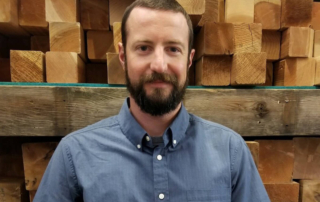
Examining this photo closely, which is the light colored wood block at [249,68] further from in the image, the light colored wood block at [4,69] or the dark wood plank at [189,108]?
the light colored wood block at [4,69]

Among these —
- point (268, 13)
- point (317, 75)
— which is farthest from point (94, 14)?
point (317, 75)

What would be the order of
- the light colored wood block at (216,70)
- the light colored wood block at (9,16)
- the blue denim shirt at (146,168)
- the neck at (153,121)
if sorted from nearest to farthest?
1. the blue denim shirt at (146,168)
2. the neck at (153,121)
3. the light colored wood block at (9,16)
4. the light colored wood block at (216,70)

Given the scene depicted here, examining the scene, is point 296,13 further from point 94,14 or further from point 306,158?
point 94,14

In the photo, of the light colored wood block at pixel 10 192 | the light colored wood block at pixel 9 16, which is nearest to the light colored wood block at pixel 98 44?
the light colored wood block at pixel 9 16

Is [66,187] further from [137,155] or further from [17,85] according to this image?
[17,85]

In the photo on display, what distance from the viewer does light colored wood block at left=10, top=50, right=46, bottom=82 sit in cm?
108

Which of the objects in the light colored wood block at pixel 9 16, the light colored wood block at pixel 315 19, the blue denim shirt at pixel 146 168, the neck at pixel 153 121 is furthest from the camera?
the light colored wood block at pixel 315 19

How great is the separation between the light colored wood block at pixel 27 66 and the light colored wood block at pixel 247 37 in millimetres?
1061

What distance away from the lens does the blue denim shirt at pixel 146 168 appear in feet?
2.84

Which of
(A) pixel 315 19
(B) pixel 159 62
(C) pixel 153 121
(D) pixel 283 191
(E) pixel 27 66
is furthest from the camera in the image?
(A) pixel 315 19

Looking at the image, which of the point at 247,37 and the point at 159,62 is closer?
the point at 159,62

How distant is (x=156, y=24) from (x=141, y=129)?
46cm

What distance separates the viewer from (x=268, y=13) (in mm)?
1285

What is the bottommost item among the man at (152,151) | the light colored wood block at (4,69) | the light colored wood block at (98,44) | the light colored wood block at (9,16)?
the man at (152,151)
